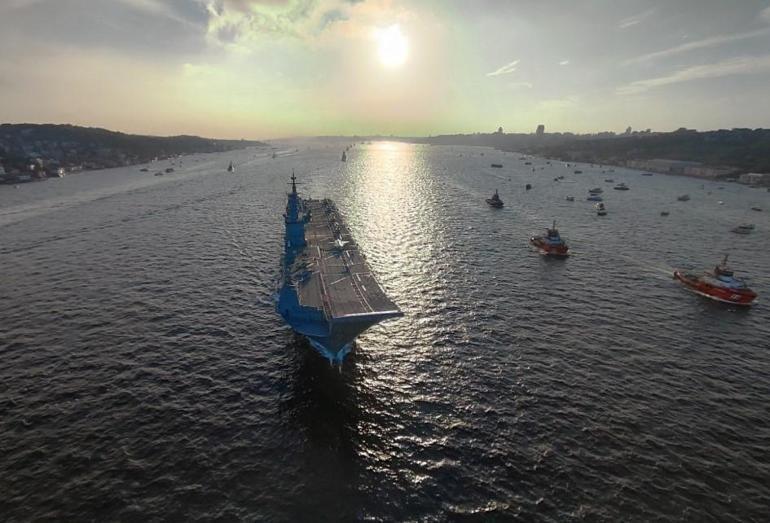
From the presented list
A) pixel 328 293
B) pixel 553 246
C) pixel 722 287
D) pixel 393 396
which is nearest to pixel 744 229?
pixel 722 287

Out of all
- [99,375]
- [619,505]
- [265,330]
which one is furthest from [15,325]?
[619,505]

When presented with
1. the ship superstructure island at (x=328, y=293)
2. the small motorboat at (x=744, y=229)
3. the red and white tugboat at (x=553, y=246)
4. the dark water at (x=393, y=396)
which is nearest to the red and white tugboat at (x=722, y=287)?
the dark water at (x=393, y=396)

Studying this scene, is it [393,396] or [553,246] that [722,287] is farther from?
[393,396]

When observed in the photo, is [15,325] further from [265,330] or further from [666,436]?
[666,436]

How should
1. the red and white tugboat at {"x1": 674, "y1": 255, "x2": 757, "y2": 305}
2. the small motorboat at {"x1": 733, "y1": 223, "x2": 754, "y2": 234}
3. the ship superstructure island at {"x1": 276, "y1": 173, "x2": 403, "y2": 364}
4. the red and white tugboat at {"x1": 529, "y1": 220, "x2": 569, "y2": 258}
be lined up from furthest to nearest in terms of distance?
the small motorboat at {"x1": 733, "y1": 223, "x2": 754, "y2": 234}, the red and white tugboat at {"x1": 529, "y1": 220, "x2": 569, "y2": 258}, the red and white tugboat at {"x1": 674, "y1": 255, "x2": 757, "y2": 305}, the ship superstructure island at {"x1": 276, "y1": 173, "x2": 403, "y2": 364}

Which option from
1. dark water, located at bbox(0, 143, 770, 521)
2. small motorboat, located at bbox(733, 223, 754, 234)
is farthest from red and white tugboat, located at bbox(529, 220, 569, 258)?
small motorboat, located at bbox(733, 223, 754, 234)

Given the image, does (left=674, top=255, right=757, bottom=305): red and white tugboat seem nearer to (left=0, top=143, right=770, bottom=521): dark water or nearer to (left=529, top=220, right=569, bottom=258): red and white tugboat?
(left=0, top=143, right=770, bottom=521): dark water
